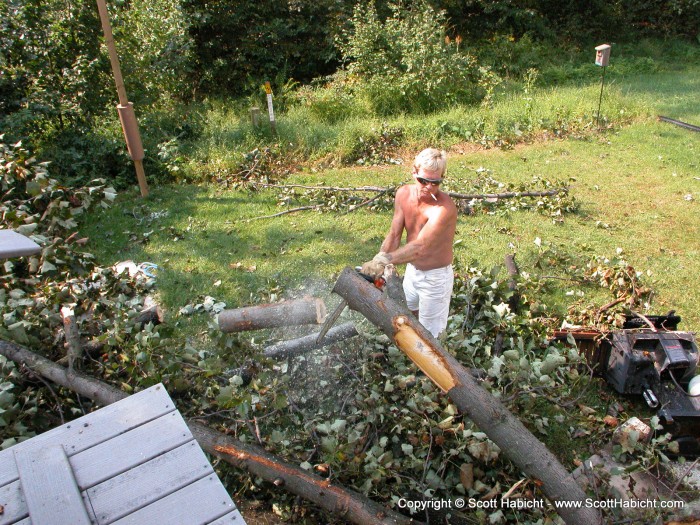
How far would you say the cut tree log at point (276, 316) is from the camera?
12.6ft

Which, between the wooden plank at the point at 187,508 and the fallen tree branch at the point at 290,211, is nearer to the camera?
the wooden plank at the point at 187,508

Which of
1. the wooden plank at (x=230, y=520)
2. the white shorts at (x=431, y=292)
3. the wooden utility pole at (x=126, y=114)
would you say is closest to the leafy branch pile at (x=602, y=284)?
the white shorts at (x=431, y=292)

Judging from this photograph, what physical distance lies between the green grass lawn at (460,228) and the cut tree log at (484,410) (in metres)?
2.32

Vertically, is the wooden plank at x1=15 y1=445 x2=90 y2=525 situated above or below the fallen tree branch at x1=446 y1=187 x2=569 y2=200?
above

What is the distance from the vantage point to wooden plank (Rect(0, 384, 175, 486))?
7.06ft

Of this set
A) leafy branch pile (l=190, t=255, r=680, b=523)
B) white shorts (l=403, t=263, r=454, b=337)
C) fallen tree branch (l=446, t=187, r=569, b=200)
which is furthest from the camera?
fallen tree branch (l=446, t=187, r=569, b=200)

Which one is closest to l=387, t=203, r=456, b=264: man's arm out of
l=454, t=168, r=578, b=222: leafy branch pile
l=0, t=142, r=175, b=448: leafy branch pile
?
l=0, t=142, r=175, b=448: leafy branch pile

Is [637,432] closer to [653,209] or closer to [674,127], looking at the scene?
[653,209]

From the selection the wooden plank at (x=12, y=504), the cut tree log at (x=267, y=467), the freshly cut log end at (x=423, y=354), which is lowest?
the cut tree log at (x=267, y=467)

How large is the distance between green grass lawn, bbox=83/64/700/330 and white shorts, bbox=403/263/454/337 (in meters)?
1.21

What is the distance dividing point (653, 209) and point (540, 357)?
379cm

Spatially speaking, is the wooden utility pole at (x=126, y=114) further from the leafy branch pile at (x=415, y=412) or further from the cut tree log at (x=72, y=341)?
the leafy branch pile at (x=415, y=412)

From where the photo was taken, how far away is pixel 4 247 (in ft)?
7.32

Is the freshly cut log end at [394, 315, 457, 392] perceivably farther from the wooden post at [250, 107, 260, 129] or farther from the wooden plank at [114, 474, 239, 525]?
the wooden post at [250, 107, 260, 129]
